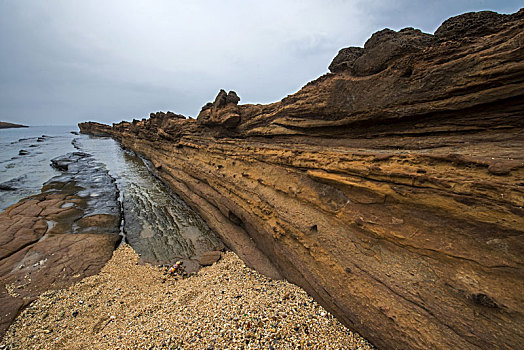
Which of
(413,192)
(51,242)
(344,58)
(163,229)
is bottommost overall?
(163,229)

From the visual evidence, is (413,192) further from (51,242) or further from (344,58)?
(51,242)

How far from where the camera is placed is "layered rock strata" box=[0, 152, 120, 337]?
4.80 m

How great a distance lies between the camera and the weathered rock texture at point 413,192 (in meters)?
2.50

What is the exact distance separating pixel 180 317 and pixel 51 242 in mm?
6074

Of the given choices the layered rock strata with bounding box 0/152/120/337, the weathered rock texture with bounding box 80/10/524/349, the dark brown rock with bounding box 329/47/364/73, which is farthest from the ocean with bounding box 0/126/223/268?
the dark brown rock with bounding box 329/47/364/73

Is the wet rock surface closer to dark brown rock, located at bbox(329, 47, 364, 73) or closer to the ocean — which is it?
the ocean

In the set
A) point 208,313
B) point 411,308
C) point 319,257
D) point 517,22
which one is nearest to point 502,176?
point 411,308

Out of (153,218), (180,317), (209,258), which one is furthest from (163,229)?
(180,317)

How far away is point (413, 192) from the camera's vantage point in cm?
318

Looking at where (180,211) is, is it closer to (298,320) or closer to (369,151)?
(298,320)

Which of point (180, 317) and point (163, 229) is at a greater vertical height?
point (180, 317)

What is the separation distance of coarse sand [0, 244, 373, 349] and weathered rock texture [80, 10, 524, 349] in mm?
560

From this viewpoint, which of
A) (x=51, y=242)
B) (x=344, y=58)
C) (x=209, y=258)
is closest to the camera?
(x=344, y=58)

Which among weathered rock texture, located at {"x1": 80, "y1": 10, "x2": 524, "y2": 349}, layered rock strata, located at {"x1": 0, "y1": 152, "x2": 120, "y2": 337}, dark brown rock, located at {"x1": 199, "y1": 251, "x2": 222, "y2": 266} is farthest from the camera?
dark brown rock, located at {"x1": 199, "y1": 251, "x2": 222, "y2": 266}
